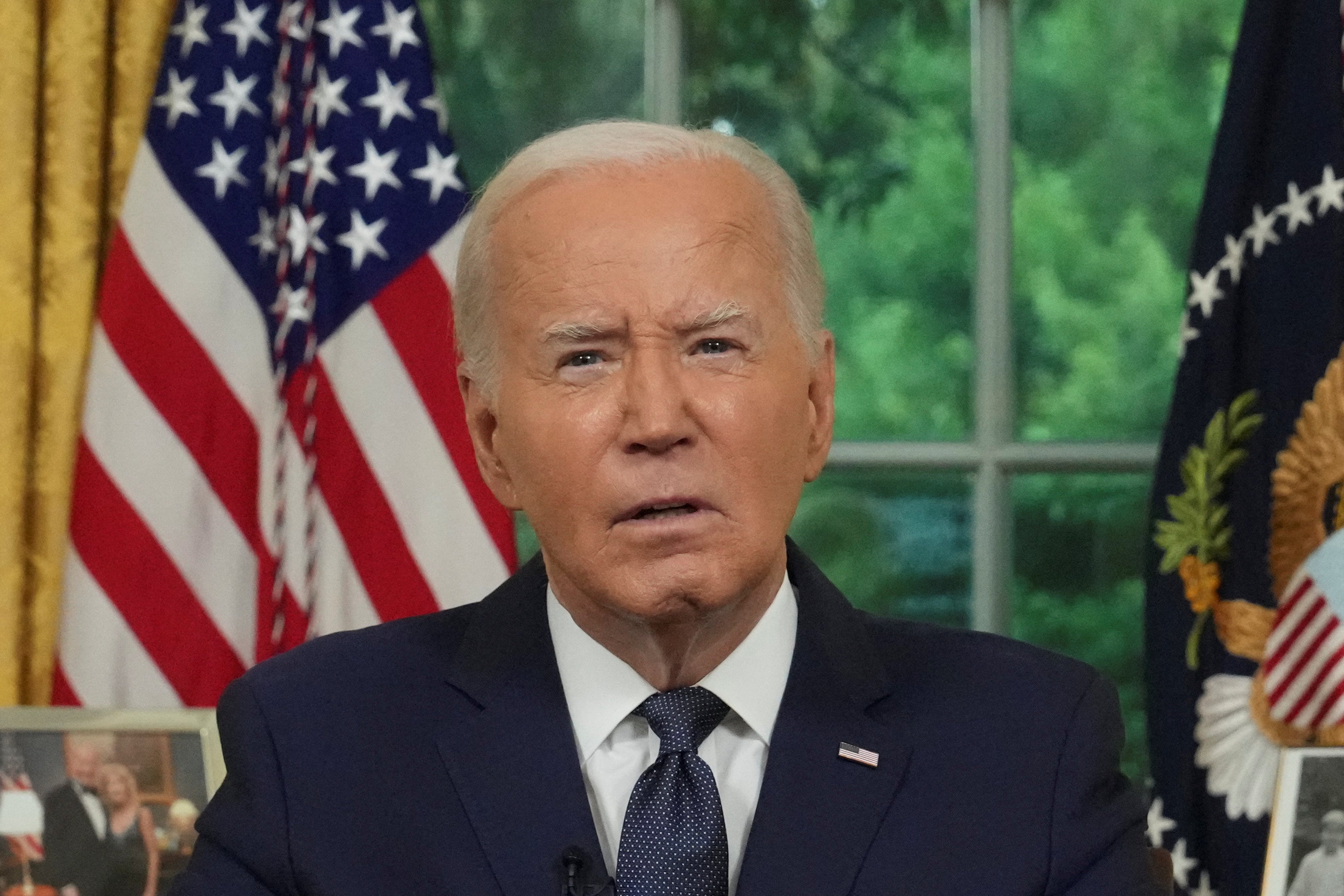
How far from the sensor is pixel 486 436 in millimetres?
1856

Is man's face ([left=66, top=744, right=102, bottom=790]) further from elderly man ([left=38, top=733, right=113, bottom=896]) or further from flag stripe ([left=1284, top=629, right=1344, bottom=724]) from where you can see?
flag stripe ([left=1284, top=629, right=1344, bottom=724])

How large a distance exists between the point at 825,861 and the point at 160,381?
1936mm

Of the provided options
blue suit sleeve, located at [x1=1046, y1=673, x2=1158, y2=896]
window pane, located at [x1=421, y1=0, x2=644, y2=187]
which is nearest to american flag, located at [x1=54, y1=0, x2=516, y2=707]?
window pane, located at [x1=421, y1=0, x2=644, y2=187]

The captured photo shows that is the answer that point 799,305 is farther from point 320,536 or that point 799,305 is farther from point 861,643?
point 320,536

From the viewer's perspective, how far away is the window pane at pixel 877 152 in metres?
3.63

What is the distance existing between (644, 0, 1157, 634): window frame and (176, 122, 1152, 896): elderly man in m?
1.76

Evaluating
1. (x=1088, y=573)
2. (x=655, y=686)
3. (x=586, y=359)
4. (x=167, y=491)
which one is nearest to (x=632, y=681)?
(x=655, y=686)

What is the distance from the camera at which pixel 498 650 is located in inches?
73.2

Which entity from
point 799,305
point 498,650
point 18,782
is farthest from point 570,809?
point 18,782

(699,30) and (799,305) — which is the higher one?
(699,30)

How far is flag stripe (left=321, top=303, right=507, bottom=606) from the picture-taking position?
124 inches

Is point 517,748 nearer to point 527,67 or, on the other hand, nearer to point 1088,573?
point 1088,573

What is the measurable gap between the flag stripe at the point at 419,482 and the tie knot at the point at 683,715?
1420 mm

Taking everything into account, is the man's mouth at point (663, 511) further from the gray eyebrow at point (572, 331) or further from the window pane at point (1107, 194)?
the window pane at point (1107, 194)
